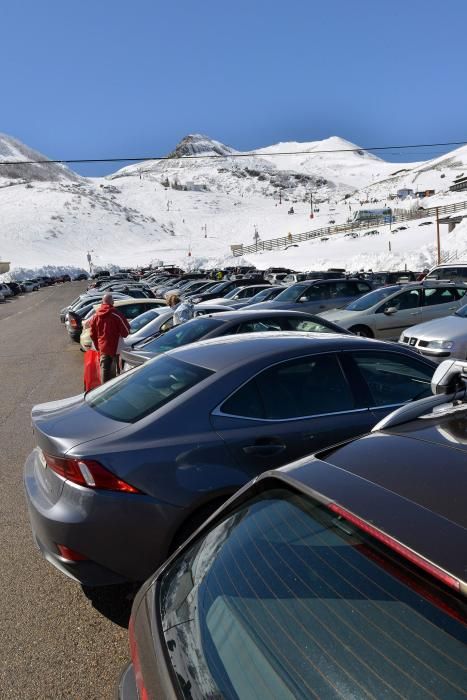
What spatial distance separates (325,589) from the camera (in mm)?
1603

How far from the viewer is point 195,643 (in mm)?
1730

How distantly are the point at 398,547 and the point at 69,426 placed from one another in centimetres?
287

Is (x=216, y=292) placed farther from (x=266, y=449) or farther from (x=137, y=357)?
(x=266, y=449)

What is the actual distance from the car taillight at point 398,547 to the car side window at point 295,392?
2.26 metres

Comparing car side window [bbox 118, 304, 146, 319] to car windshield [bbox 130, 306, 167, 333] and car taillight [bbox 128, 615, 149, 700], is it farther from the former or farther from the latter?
car taillight [bbox 128, 615, 149, 700]

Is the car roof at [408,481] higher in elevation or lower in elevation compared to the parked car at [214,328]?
higher

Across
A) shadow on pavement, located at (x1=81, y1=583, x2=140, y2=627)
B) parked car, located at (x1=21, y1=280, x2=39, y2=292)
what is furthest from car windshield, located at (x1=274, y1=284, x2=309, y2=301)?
parked car, located at (x1=21, y1=280, x2=39, y2=292)

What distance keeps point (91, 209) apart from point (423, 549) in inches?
5595

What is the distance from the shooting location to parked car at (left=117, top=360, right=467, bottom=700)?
1.37 metres

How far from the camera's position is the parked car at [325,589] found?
54.0 inches

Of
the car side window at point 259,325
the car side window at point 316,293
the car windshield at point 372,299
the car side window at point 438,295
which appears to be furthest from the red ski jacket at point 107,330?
the car side window at point 438,295

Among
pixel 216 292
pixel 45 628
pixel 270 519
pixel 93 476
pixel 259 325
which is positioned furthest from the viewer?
pixel 216 292

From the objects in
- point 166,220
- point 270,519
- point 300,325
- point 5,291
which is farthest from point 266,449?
point 166,220

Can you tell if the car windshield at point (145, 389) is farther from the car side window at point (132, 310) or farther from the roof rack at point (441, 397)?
the car side window at point (132, 310)
